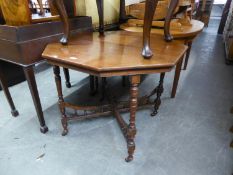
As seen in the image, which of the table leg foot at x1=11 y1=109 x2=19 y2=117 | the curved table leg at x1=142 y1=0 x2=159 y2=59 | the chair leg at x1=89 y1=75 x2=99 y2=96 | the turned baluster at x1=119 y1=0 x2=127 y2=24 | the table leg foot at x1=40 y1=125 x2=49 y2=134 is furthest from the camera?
the turned baluster at x1=119 y1=0 x2=127 y2=24

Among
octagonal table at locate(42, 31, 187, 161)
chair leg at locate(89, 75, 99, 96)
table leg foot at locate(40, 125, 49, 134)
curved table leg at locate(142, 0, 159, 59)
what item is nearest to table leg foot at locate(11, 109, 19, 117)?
table leg foot at locate(40, 125, 49, 134)

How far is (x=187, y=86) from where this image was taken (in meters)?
2.00

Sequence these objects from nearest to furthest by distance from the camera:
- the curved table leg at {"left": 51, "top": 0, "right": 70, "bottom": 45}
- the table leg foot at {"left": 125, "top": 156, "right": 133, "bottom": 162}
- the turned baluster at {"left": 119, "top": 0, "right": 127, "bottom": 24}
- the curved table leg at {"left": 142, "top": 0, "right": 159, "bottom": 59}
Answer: the curved table leg at {"left": 142, "top": 0, "right": 159, "bottom": 59} → the curved table leg at {"left": 51, "top": 0, "right": 70, "bottom": 45} → the table leg foot at {"left": 125, "top": 156, "right": 133, "bottom": 162} → the turned baluster at {"left": 119, "top": 0, "right": 127, "bottom": 24}

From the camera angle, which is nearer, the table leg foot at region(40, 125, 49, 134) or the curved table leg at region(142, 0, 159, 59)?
the curved table leg at region(142, 0, 159, 59)

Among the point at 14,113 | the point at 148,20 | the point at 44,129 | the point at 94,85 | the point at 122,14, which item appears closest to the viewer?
the point at 148,20

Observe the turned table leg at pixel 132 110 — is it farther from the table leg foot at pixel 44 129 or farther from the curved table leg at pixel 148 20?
the table leg foot at pixel 44 129

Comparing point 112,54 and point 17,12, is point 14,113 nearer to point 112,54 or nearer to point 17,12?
point 17,12

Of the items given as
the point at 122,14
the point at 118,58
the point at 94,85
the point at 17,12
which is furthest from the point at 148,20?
the point at 122,14

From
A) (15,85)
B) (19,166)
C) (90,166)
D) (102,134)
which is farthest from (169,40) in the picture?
(15,85)

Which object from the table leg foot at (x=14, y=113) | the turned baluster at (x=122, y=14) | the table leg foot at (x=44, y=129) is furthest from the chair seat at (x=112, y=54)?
the turned baluster at (x=122, y=14)

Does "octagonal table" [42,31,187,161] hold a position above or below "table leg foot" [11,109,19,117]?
above

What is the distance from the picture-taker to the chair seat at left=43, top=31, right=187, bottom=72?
0.79 metres

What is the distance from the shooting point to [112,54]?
904mm

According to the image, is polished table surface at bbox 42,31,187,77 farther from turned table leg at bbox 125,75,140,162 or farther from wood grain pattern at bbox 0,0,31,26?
wood grain pattern at bbox 0,0,31,26
